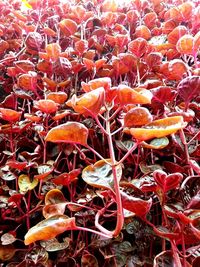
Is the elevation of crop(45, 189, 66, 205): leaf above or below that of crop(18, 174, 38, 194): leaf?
above

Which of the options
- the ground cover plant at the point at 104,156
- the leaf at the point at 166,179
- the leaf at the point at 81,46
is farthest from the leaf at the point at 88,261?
the leaf at the point at 81,46

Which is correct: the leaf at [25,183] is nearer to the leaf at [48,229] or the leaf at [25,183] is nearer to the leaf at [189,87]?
the leaf at [48,229]

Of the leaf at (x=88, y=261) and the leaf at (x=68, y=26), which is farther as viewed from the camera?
the leaf at (x=68, y=26)

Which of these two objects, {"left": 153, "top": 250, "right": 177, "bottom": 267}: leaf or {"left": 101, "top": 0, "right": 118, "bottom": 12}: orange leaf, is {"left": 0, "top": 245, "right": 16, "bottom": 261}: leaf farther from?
{"left": 101, "top": 0, "right": 118, "bottom": 12}: orange leaf

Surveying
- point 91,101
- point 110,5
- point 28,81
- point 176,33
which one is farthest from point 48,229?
point 110,5

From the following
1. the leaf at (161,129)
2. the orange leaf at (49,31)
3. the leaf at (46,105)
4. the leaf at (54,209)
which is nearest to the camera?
the leaf at (161,129)

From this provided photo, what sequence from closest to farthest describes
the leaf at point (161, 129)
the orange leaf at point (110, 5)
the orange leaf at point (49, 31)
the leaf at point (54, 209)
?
the leaf at point (161, 129) → the leaf at point (54, 209) → the orange leaf at point (49, 31) → the orange leaf at point (110, 5)

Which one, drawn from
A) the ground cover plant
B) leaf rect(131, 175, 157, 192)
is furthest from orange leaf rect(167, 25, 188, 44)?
leaf rect(131, 175, 157, 192)
